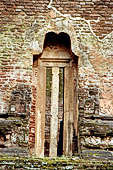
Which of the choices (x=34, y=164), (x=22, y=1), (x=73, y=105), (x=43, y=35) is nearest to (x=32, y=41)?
(x=43, y=35)

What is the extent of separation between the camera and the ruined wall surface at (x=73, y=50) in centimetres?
726

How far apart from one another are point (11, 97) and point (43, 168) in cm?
267

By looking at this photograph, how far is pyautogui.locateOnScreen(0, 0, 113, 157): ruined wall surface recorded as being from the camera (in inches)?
286

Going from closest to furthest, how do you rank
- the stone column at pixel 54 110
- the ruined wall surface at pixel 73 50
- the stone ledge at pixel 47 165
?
the stone ledge at pixel 47 165, the ruined wall surface at pixel 73 50, the stone column at pixel 54 110

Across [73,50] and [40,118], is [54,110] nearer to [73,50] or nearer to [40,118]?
[40,118]

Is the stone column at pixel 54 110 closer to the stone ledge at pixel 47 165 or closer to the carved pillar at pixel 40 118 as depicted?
the carved pillar at pixel 40 118

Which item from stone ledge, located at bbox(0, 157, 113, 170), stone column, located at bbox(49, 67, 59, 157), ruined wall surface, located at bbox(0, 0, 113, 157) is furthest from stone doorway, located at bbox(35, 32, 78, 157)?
stone ledge, located at bbox(0, 157, 113, 170)

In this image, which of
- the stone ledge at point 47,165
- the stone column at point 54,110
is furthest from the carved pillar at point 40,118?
the stone ledge at point 47,165

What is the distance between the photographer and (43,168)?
504 centimetres

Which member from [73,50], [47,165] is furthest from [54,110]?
[47,165]

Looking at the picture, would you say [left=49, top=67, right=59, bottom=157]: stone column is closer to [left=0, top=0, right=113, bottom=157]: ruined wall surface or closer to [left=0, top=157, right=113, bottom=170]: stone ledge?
[left=0, top=0, right=113, bottom=157]: ruined wall surface

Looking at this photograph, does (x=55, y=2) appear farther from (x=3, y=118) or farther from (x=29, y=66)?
(x=3, y=118)

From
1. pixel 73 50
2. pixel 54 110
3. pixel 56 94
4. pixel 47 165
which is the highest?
pixel 73 50

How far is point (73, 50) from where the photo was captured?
771 centimetres
